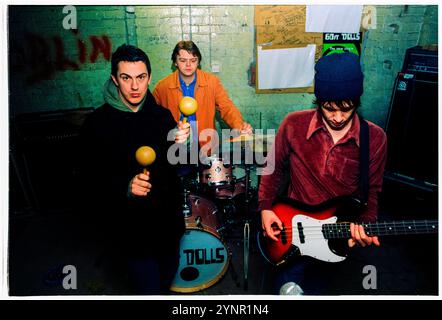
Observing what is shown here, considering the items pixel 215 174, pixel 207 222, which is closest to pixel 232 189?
pixel 215 174

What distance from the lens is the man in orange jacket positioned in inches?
161

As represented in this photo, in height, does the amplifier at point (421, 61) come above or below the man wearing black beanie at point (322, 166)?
above

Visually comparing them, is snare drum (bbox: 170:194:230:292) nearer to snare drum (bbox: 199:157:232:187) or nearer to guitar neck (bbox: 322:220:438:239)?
snare drum (bbox: 199:157:232:187)

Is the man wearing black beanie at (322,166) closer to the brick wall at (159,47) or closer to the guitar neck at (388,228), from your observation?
the guitar neck at (388,228)

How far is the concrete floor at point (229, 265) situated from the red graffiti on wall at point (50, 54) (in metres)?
2.31

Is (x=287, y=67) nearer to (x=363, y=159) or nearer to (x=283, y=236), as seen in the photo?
(x=363, y=159)

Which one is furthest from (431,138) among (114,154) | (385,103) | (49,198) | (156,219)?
(49,198)

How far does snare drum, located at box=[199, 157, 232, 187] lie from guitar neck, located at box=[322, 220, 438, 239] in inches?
59.1

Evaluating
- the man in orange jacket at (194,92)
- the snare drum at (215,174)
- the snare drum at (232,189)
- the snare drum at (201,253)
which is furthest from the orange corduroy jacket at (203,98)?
the snare drum at (201,253)

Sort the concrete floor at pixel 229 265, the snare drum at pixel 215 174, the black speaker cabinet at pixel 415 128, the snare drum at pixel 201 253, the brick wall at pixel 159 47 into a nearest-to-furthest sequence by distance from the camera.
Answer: the snare drum at pixel 201 253 < the concrete floor at pixel 229 265 < the snare drum at pixel 215 174 < the black speaker cabinet at pixel 415 128 < the brick wall at pixel 159 47

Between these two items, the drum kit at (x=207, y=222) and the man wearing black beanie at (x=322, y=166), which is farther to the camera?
the drum kit at (x=207, y=222)

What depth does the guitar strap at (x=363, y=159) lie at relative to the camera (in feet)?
8.75

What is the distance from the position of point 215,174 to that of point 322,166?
4.80ft

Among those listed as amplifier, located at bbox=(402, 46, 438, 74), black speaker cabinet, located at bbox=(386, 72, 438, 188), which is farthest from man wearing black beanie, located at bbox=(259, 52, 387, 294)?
amplifier, located at bbox=(402, 46, 438, 74)
